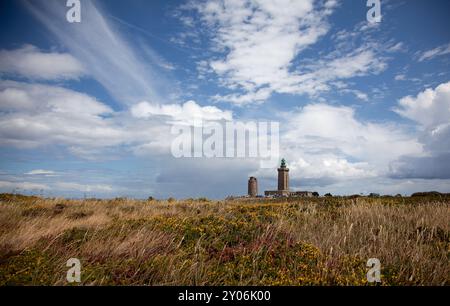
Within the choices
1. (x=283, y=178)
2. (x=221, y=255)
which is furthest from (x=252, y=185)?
(x=221, y=255)

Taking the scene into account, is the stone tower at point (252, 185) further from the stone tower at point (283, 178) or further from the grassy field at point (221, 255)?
the grassy field at point (221, 255)

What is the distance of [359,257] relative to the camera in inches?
257

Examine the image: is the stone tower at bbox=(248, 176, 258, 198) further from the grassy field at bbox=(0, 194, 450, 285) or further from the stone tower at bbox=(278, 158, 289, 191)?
the grassy field at bbox=(0, 194, 450, 285)

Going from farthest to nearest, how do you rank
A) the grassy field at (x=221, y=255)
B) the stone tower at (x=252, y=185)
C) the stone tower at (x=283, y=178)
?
the stone tower at (x=283, y=178), the stone tower at (x=252, y=185), the grassy field at (x=221, y=255)

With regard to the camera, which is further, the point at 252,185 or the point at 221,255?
the point at 252,185

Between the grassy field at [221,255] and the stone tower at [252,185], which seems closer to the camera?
the grassy field at [221,255]

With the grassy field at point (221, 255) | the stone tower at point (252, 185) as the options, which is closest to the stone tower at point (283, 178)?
the stone tower at point (252, 185)

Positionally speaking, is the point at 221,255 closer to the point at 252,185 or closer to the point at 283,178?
the point at 252,185

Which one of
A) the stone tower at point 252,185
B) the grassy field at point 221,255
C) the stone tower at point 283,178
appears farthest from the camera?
the stone tower at point 283,178
